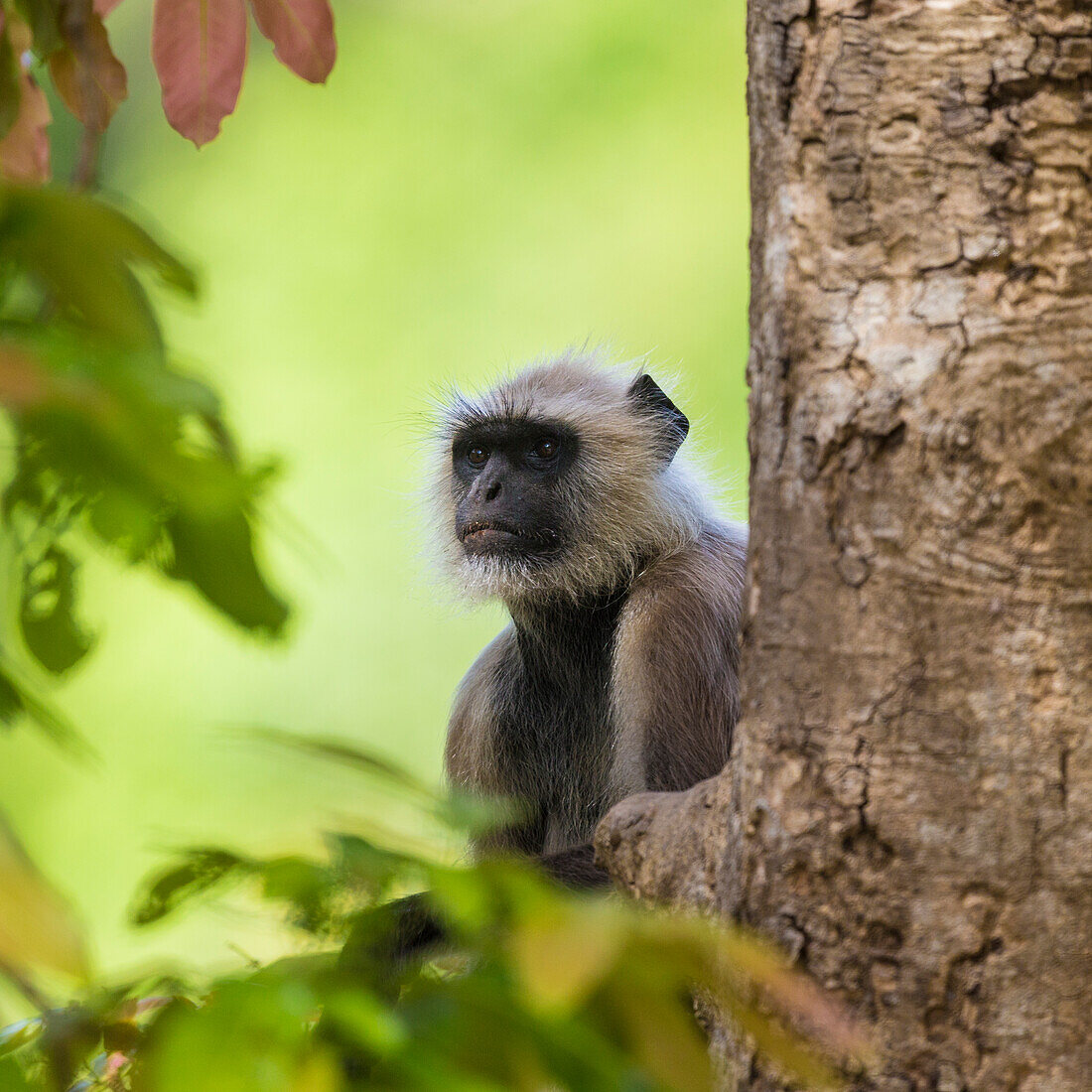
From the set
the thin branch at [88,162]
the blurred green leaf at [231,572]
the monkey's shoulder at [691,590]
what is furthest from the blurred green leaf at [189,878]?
the monkey's shoulder at [691,590]

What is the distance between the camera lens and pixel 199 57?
3.53 ft

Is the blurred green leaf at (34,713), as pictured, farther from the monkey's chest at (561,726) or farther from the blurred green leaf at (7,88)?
the monkey's chest at (561,726)

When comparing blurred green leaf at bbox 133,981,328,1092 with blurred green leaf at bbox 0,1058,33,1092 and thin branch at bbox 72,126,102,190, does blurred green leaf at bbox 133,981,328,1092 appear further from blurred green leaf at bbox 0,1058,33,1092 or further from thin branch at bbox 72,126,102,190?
thin branch at bbox 72,126,102,190

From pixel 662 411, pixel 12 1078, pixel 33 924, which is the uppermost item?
pixel 33 924

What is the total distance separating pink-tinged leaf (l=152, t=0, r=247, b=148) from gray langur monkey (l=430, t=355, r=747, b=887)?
1514 mm

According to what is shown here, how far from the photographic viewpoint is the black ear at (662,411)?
10.1 feet

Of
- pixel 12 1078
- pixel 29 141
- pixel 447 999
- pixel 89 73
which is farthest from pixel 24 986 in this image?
pixel 29 141

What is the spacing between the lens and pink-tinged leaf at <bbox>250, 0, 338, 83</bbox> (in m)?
1.12

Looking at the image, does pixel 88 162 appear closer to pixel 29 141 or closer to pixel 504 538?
pixel 29 141

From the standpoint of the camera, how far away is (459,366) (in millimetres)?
6527

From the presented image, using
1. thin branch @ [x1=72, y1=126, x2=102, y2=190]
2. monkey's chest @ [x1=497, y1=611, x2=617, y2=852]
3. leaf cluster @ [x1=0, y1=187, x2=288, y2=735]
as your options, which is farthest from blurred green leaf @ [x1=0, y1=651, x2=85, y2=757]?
monkey's chest @ [x1=497, y1=611, x2=617, y2=852]

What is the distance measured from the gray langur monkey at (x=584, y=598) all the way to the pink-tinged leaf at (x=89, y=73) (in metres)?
1.50

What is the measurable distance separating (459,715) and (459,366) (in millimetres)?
3779

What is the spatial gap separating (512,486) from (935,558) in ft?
6.47
